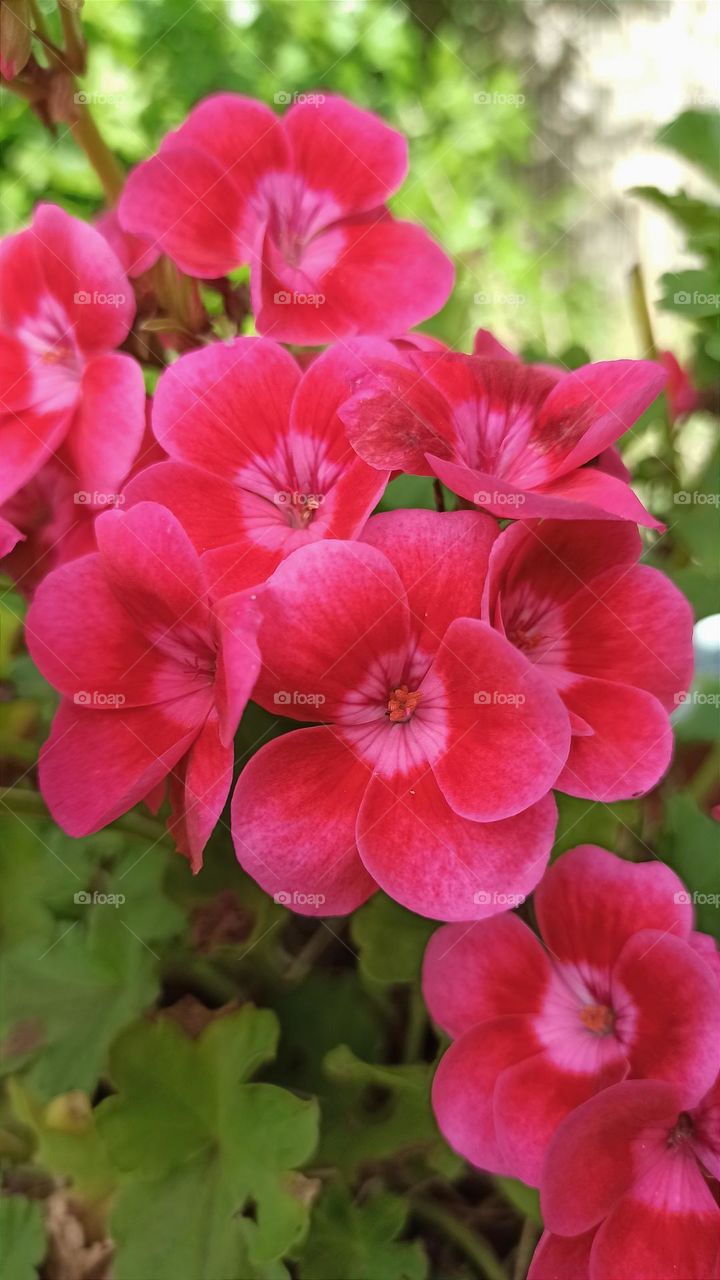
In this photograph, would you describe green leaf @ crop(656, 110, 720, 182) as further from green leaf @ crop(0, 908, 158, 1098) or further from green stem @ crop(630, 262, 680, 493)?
green leaf @ crop(0, 908, 158, 1098)

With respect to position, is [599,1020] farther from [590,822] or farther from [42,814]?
[42,814]

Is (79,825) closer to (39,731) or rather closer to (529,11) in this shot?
(39,731)

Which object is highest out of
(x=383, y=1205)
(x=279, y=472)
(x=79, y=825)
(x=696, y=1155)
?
(x=279, y=472)

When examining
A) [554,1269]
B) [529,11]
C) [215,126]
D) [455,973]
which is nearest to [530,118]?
[529,11]

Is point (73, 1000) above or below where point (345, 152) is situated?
below
